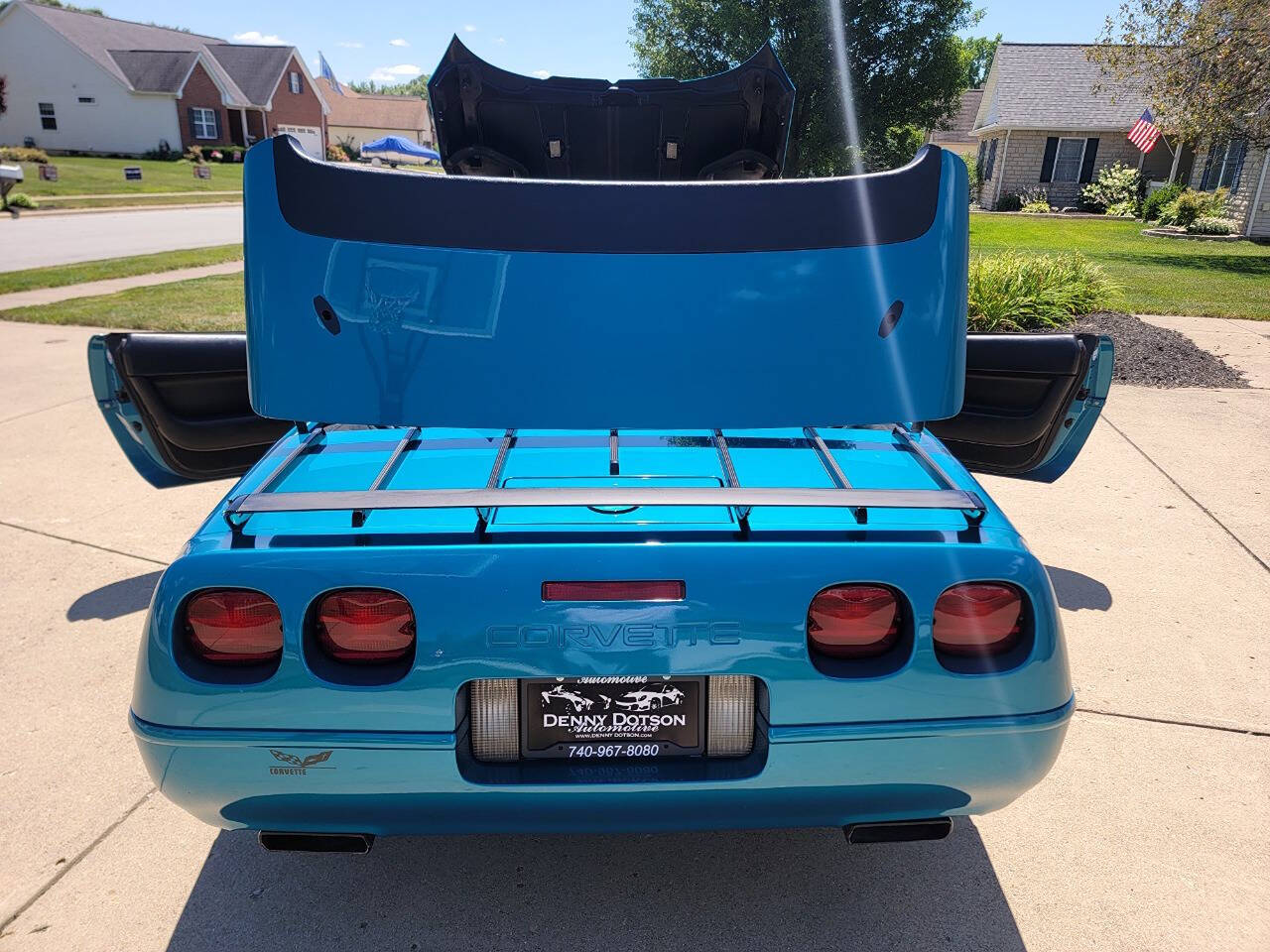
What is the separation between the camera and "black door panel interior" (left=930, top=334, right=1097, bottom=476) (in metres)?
3.46

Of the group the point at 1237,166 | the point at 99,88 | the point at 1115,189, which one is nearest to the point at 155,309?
the point at 1237,166

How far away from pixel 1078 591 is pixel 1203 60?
1571 cm

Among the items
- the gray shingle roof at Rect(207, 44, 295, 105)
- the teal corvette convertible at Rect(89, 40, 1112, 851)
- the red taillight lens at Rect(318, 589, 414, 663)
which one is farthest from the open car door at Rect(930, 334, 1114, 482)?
the gray shingle roof at Rect(207, 44, 295, 105)

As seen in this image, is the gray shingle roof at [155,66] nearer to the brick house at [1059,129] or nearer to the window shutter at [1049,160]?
the brick house at [1059,129]

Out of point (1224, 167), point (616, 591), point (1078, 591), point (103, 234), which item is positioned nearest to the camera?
point (616, 591)

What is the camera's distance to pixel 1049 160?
110ft

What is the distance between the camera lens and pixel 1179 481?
5582 mm

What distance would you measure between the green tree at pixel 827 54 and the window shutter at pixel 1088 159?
16.0 m

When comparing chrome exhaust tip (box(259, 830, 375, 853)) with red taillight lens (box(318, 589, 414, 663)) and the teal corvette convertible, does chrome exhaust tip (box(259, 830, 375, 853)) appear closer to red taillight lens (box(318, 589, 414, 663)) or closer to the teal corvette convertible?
the teal corvette convertible

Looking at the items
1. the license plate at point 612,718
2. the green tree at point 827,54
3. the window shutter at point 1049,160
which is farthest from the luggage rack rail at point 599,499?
the window shutter at point 1049,160

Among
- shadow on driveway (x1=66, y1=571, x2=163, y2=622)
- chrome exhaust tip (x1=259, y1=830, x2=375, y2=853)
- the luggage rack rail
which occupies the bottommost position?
shadow on driveway (x1=66, y1=571, x2=163, y2=622)

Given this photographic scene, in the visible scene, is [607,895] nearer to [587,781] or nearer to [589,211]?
[587,781]

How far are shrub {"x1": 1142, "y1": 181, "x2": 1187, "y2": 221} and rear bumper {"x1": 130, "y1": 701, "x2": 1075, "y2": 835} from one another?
2950cm

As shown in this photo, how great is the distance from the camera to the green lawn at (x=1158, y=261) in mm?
12352
